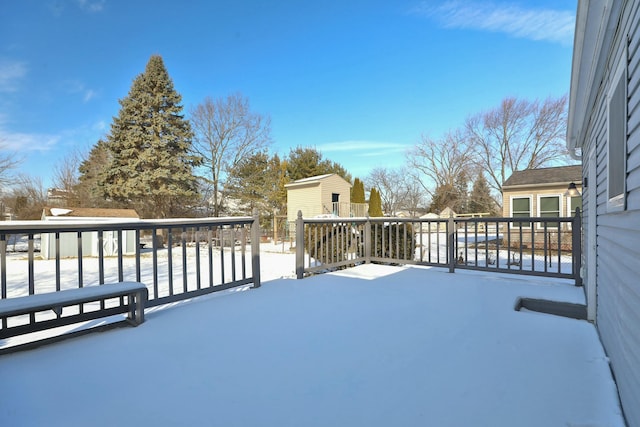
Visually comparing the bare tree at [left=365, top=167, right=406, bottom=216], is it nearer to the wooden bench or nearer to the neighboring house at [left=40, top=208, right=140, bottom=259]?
the neighboring house at [left=40, top=208, right=140, bottom=259]

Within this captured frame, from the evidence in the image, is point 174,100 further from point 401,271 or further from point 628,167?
point 628,167

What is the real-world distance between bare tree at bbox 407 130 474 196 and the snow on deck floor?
20.8m

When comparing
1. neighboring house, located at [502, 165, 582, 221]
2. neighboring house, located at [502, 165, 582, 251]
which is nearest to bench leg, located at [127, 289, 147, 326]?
neighboring house, located at [502, 165, 582, 251]

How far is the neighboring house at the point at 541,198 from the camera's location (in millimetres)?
12203

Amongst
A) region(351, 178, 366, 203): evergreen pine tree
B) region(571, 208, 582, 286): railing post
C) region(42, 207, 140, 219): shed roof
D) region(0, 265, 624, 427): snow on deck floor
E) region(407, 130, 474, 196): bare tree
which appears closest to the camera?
region(0, 265, 624, 427): snow on deck floor

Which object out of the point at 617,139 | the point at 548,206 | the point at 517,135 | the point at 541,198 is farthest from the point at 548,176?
the point at 617,139

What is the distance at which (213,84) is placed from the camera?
17.5 meters

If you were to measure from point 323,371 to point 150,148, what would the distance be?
54.9 ft

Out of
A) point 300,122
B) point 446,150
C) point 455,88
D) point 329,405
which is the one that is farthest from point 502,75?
point 329,405

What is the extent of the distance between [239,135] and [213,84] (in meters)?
3.07

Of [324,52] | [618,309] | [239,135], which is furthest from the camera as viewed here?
[239,135]

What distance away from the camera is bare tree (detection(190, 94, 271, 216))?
18.4m

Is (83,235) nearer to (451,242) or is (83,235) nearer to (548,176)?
(451,242)

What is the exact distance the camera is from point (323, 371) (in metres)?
1.76
